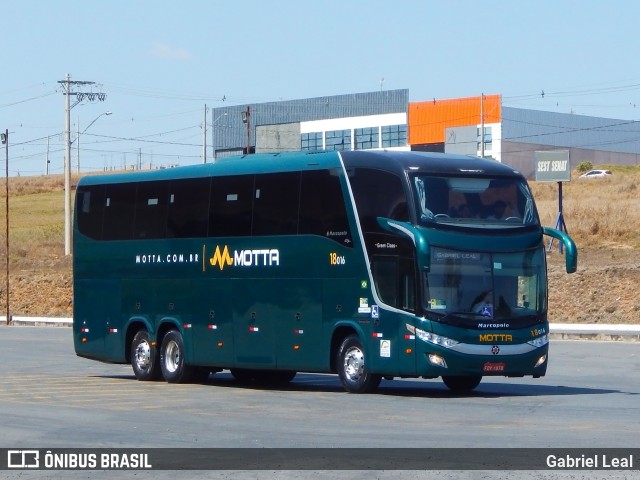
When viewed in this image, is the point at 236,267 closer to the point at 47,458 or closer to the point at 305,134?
the point at 47,458

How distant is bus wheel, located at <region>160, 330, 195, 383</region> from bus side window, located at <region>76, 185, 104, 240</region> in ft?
10.0

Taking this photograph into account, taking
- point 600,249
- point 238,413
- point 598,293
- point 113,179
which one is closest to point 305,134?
point 600,249

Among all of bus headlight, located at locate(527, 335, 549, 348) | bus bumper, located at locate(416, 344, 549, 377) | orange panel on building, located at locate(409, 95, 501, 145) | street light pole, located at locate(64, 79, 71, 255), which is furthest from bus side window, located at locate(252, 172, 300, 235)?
orange panel on building, located at locate(409, 95, 501, 145)

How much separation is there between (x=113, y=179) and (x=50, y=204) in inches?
3539

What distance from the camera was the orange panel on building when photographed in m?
99.9

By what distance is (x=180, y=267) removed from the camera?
25.8 m

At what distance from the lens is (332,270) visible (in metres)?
22.5

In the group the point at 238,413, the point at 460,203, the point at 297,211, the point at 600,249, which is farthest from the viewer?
the point at 600,249

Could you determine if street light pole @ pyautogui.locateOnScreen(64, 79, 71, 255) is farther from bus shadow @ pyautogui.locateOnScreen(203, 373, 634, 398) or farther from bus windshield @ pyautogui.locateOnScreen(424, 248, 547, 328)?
bus windshield @ pyautogui.locateOnScreen(424, 248, 547, 328)

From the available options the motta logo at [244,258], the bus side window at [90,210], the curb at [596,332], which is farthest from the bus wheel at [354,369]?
the curb at [596,332]

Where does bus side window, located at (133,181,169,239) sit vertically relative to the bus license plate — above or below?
above

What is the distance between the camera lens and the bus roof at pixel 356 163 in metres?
21.7

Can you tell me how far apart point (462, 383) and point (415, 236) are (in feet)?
11.2

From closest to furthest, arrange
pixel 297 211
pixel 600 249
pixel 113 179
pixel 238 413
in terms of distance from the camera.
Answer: pixel 238 413, pixel 297 211, pixel 113 179, pixel 600 249
